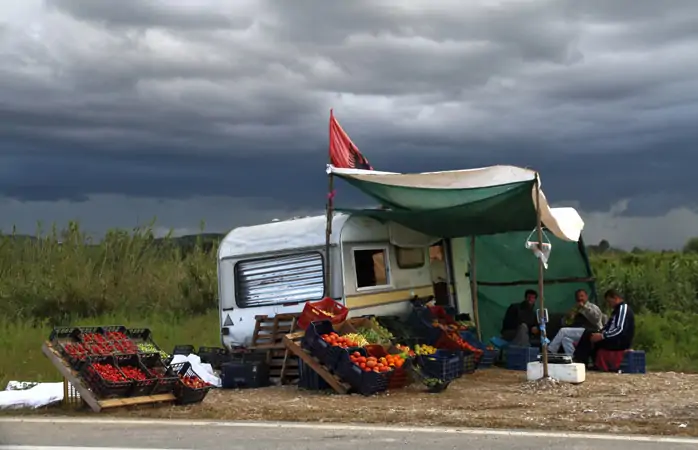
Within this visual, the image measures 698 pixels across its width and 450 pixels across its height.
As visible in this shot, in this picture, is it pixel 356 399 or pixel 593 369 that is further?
pixel 593 369

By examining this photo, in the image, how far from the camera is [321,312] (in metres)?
12.5

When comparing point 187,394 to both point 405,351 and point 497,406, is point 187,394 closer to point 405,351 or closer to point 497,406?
point 405,351

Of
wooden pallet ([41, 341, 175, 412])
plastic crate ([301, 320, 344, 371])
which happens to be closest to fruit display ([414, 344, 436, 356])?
plastic crate ([301, 320, 344, 371])

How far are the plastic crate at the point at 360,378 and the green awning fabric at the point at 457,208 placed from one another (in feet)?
9.15

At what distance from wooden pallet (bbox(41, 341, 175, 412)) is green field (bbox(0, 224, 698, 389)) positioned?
18.4 feet

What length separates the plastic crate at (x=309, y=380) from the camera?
1152cm

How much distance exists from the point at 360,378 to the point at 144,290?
555 inches

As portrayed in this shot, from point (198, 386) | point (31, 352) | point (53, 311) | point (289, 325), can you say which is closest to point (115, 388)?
point (198, 386)

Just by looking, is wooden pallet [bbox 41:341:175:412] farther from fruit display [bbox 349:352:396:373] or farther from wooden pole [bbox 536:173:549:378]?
wooden pole [bbox 536:173:549:378]

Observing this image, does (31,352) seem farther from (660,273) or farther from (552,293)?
(660,273)

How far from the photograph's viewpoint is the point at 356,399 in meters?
10.6

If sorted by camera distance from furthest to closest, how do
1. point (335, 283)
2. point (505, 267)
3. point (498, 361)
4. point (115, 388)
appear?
1. point (505, 267)
2. point (498, 361)
3. point (335, 283)
4. point (115, 388)

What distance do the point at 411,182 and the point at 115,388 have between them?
525 centimetres

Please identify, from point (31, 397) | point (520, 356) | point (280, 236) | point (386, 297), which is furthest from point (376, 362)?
point (31, 397)
